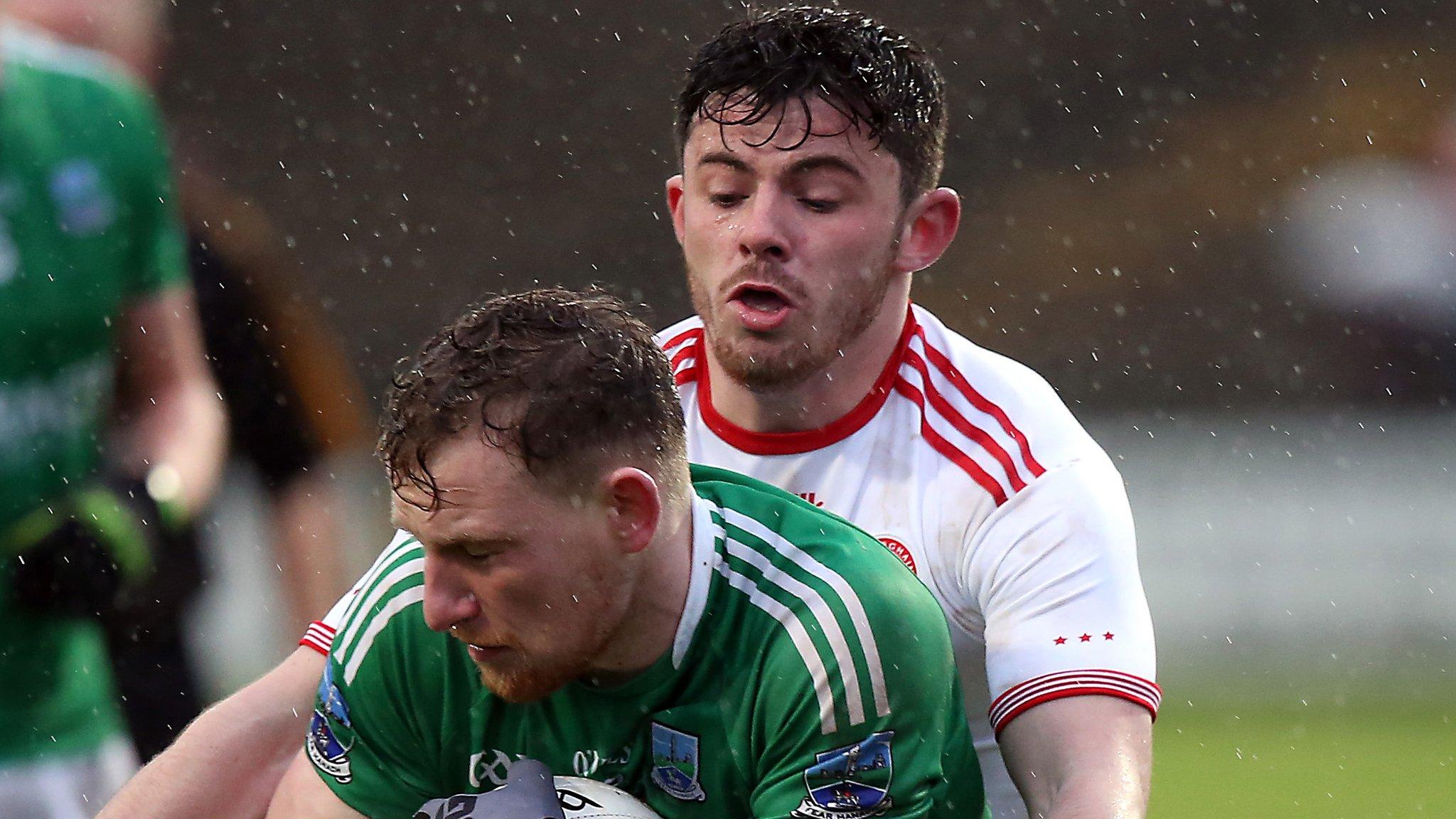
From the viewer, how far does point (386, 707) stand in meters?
2.32

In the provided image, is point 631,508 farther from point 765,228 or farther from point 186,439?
point 186,439

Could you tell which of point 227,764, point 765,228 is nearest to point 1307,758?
point 765,228

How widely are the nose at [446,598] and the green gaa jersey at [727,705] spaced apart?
14 centimetres

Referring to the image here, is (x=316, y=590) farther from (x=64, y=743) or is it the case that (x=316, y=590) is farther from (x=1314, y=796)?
(x=1314, y=796)

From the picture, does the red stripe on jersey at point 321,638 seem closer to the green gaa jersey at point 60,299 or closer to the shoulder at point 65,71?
the green gaa jersey at point 60,299

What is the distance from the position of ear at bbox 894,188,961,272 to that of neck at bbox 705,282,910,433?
2.4 inches

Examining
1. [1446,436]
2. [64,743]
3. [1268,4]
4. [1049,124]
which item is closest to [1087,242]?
[1049,124]

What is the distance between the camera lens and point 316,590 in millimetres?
4324

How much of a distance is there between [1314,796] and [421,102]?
283 inches

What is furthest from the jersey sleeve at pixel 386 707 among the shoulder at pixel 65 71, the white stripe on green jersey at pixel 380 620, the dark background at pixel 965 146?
the dark background at pixel 965 146

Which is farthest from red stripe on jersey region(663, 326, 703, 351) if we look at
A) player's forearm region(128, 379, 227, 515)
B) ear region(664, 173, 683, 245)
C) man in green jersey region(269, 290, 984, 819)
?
player's forearm region(128, 379, 227, 515)

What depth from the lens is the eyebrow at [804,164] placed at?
2.87 m

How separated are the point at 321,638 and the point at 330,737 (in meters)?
0.57

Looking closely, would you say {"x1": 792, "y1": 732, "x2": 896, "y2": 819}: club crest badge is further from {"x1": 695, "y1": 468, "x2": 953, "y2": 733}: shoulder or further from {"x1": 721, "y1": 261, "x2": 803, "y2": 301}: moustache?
{"x1": 721, "y1": 261, "x2": 803, "y2": 301}: moustache
